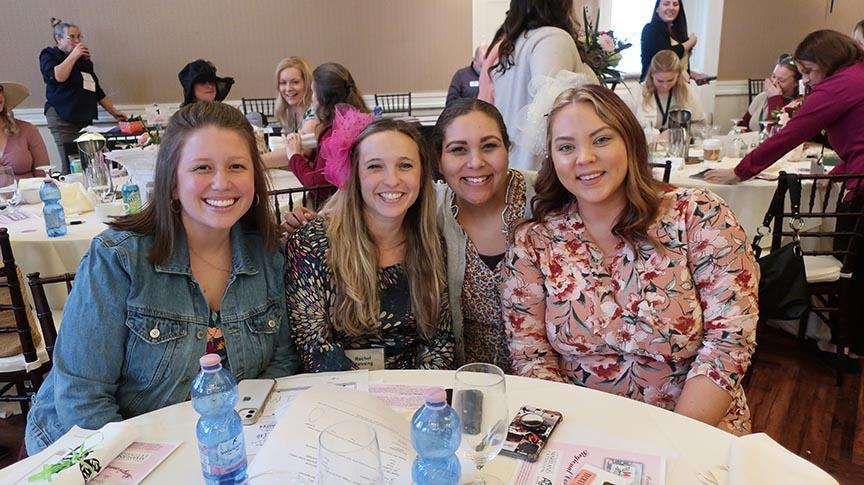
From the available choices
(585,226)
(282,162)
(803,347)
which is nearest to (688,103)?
(803,347)

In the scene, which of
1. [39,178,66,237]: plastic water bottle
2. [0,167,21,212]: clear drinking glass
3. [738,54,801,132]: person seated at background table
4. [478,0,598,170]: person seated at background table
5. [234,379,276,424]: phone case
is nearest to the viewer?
[234,379,276,424]: phone case

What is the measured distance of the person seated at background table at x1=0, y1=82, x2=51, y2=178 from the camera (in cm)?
408

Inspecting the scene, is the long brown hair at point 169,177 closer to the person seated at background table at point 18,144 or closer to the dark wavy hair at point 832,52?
the dark wavy hair at point 832,52

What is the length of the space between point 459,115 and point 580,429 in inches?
40.6

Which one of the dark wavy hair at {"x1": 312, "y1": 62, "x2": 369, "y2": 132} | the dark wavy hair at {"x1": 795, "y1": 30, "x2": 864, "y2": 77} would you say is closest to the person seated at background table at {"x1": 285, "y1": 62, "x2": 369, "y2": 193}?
the dark wavy hair at {"x1": 312, "y1": 62, "x2": 369, "y2": 132}

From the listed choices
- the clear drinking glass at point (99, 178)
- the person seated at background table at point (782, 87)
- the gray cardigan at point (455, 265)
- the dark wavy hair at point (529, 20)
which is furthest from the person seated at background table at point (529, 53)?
the person seated at background table at point (782, 87)

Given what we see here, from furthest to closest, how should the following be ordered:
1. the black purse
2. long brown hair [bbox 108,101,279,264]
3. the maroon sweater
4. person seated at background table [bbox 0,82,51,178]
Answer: person seated at background table [bbox 0,82,51,178] < the maroon sweater < the black purse < long brown hair [bbox 108,101,279,264]

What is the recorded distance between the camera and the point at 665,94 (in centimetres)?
429

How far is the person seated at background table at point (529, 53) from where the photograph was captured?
8.11ft

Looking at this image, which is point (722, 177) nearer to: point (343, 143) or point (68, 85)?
point (343, 143)

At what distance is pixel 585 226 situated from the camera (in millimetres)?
1654

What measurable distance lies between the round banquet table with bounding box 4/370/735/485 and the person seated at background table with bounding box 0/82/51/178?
12.1 ft

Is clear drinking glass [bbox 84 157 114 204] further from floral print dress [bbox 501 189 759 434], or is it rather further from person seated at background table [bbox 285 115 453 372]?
floral print dress [bbox 501 189 759 434]

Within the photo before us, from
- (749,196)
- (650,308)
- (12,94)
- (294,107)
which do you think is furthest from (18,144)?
(749,196)
